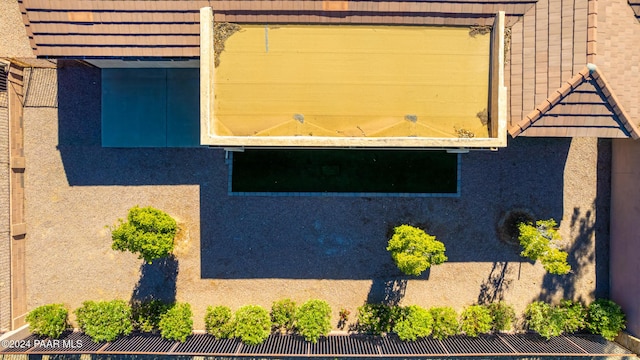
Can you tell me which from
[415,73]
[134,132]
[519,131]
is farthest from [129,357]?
[519,131]

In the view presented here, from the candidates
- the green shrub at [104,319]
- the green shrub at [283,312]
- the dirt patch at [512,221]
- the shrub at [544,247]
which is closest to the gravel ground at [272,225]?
the dirt patch at [512,221]

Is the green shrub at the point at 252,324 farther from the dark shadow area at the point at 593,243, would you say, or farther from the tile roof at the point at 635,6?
the tile roof at the point at 635,6

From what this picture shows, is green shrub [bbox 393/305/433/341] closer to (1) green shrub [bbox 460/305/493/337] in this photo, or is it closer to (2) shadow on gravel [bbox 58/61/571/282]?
(1) green shrub [bbox 460/305/493/337]

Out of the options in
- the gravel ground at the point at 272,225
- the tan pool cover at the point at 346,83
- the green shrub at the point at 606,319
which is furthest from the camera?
the gravel ground at the point at 272,225

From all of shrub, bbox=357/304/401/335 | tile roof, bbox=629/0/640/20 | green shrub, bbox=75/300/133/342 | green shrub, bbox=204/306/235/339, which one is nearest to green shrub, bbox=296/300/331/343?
shrub, bbox=357/304/401/335

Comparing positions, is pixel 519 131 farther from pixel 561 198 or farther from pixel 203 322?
pixel 203 322

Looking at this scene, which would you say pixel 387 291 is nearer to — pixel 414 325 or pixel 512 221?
pixel 414 325
